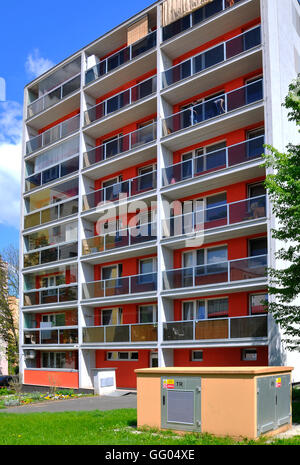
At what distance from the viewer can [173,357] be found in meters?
Result: 26.4

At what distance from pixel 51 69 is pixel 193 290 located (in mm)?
20032

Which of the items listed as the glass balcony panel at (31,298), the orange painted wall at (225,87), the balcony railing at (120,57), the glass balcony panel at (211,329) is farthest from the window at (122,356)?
the balcony railing at (120,57)

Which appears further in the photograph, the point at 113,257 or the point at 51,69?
the point at 51,69

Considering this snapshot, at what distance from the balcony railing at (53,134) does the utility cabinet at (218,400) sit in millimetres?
24169

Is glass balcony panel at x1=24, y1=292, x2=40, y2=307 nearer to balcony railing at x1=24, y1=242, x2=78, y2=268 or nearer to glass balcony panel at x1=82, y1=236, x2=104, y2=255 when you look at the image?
balcony railing at x1=24, y1=242, x2=78, y2=268

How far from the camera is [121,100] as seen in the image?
30.7 m

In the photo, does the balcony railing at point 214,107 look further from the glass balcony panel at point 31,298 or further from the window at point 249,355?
the glass balcony panel at point 31,298

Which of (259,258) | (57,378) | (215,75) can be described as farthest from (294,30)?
(57,378)

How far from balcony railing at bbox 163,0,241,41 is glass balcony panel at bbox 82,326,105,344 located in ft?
53.9

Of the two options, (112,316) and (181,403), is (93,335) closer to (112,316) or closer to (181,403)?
(112,316)

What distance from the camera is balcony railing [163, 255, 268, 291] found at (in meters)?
22.8

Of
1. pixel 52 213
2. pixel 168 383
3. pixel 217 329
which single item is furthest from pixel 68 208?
pixel 168 383
